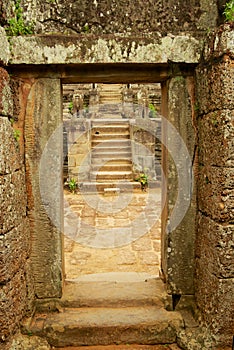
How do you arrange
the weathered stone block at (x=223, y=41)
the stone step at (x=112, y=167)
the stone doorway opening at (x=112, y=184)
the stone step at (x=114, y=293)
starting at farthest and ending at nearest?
the stone step at (x=112, y=167) → the stone doorway opening at (x=112, y=184) → the stone step at (x=114, y=293) → the weathered stone block at (x=223, y=41)

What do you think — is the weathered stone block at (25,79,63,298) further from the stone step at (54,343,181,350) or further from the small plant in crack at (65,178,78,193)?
the small plant in crack at (65,178,78,193)

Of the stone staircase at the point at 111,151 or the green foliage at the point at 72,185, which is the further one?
the stone staircase at the point at 111,151

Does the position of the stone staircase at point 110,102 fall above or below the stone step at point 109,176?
above

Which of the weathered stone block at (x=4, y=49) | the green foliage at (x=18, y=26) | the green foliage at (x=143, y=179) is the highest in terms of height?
the green foliage at (x=18, y=26)

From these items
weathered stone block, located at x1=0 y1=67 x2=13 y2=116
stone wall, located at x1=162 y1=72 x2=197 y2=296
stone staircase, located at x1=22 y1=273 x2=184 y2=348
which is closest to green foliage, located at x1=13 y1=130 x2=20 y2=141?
weathered stone block, located at x1=0 y1=67 x2=13 y2=116

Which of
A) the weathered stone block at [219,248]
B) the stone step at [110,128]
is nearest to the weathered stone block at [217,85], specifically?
the weathered stone block at [219,248]

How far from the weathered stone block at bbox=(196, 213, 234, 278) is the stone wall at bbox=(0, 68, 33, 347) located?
1.46 m

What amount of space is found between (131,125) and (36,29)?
8.15 m

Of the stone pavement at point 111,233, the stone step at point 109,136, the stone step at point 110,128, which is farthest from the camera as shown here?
the stone step at point 110,128

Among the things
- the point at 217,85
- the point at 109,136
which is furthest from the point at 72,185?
the point at 217,85

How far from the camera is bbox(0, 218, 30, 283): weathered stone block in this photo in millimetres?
2447

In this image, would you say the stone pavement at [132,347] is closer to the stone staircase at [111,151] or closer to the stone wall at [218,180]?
the stone wall at [218,180]

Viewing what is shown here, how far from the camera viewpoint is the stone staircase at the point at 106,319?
283 cm

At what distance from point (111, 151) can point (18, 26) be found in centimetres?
798
